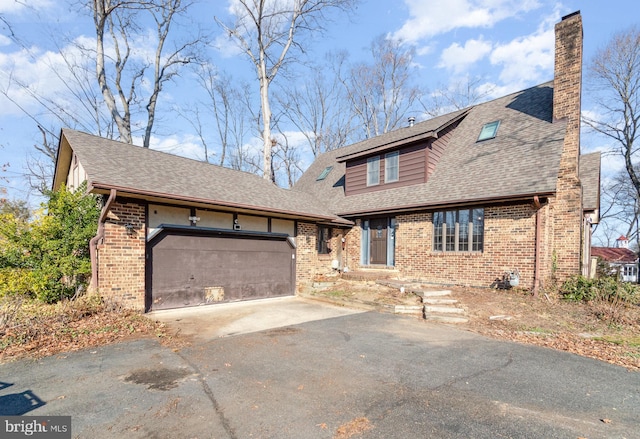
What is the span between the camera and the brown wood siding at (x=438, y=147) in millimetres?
12672

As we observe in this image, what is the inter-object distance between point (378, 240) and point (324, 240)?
2318 mm

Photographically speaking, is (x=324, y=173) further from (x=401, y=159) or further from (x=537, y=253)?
(x=537, y=253)

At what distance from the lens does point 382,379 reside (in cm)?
421

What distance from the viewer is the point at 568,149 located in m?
10.3

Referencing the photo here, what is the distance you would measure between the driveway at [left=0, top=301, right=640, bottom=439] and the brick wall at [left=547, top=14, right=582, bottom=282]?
5628 millimetres

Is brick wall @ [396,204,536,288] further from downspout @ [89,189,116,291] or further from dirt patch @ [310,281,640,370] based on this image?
downspout @ [89,189,116,291]

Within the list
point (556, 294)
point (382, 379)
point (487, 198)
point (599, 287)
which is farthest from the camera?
point (487, 198)

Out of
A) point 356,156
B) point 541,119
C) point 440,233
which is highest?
point 541,119

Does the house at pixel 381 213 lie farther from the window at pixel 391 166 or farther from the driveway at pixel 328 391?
the driveway at pixel 328 391

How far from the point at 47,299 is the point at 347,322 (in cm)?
657

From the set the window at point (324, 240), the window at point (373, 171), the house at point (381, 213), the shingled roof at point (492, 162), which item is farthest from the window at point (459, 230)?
the window at point (324, 240)

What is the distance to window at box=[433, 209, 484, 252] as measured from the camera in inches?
411

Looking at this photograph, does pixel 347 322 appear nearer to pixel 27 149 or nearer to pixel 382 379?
pixel 382 379

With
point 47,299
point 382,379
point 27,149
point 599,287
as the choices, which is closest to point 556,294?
point 599,287
